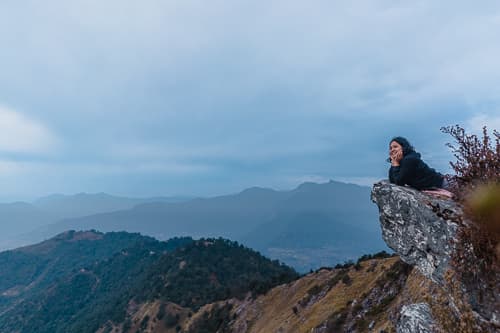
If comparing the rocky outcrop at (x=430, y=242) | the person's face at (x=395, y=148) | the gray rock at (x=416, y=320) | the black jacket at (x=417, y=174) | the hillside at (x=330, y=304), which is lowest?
the hillside at (x=330, y=304)

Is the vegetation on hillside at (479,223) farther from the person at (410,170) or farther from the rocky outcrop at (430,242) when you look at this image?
the person at (410,170)


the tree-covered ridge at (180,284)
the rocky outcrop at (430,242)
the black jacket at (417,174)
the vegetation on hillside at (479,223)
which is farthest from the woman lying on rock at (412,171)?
the tree-covered ridge at (180,284)

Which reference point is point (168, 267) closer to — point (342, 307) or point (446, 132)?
point (342, 307)

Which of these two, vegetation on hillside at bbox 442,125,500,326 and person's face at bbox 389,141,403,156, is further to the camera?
person's face at bbox 389,141,403,156

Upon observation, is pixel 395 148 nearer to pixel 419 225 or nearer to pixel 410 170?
pixel 410 170

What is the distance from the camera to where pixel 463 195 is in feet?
23.1

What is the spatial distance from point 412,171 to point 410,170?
3.1 inches

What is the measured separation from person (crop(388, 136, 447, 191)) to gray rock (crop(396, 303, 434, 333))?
3632 mm

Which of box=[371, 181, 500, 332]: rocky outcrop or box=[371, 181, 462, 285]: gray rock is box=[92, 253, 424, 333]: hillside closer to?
box=[371, 181, 500, 332]: rocky outcrop

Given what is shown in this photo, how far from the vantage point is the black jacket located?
994cm

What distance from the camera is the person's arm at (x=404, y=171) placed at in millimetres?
9961

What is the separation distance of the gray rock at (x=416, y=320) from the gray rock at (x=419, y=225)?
3.27 feet

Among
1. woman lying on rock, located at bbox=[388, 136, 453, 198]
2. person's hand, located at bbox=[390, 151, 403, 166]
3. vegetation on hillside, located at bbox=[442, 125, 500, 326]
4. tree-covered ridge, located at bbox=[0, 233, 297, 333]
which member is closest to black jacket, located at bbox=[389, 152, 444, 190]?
woman lying on rock, located at bbox=[388, 136, 453, 198]

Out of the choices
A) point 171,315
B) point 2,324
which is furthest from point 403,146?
point 2,324
